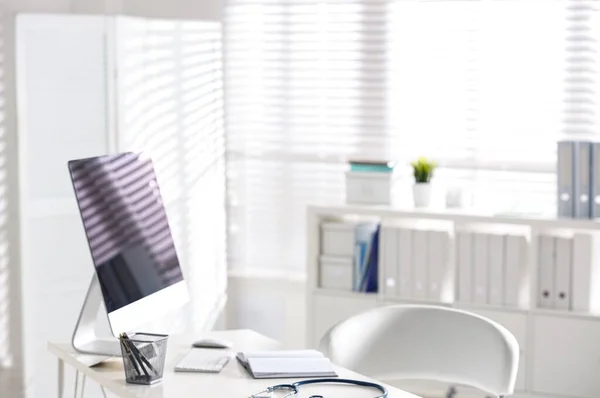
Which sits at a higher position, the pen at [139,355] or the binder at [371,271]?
the pen at [139,355]

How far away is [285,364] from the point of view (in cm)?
260

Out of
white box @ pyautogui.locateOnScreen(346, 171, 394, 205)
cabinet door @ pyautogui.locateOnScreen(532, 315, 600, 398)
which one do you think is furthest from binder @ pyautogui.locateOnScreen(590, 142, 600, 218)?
white box @ pyautogui.locateOnScreen(346, 171, 394, 205)

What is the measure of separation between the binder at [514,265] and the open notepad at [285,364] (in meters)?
1.50

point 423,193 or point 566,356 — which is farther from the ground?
point 423,193

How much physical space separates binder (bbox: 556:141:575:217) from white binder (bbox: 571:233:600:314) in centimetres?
12

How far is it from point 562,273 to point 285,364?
170cm

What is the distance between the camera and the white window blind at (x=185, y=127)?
→ 165 inches

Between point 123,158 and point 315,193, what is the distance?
6.89 ft

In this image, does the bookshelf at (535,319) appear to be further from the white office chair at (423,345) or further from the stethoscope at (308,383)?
the stethoscope at (308,383)

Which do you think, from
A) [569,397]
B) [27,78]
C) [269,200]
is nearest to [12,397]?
[27,78]

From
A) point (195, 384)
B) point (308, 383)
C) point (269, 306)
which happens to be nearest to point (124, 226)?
point (195, 384)

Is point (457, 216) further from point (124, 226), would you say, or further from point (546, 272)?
point (124, 226)

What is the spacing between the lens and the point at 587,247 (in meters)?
3.83

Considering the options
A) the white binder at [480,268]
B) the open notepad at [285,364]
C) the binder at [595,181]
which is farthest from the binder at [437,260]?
the open notepad at [285,364]
